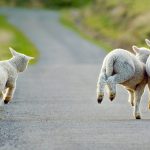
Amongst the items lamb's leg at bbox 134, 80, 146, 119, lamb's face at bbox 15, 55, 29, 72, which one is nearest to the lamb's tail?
lamb's leg at bbox 134, 80, 146, 119

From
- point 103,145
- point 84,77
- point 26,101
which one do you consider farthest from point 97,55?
point 103,145

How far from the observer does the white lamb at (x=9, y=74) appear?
14742 mm

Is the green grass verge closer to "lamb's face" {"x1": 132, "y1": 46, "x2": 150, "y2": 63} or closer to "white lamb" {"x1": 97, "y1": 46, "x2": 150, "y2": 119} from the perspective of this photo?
"lamb's face" {"x1": 132, "y1": 46, "x2": 150, "y2": 63}

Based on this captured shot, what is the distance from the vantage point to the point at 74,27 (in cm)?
5572

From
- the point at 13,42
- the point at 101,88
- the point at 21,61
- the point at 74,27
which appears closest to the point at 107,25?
the point at 74,27

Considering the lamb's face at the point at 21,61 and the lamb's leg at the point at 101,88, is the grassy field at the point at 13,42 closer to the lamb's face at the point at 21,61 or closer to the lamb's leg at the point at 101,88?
the lamb's face at the point at 21,61

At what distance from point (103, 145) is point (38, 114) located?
15.7ft

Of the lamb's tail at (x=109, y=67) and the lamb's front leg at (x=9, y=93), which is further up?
the lamb's tail at (x=109, y=67)

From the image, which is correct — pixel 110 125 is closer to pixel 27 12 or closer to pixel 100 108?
pixel 100 108

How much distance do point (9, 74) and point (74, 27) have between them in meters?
40.6

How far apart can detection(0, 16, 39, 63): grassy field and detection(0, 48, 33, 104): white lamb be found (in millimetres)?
19144

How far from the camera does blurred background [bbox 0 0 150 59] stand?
4134 centimetres

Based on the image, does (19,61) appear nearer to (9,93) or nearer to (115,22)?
(9,93)

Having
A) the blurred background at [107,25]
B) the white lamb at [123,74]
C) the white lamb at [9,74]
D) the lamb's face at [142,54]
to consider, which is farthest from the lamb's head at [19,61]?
the blurred background at [107,25]
